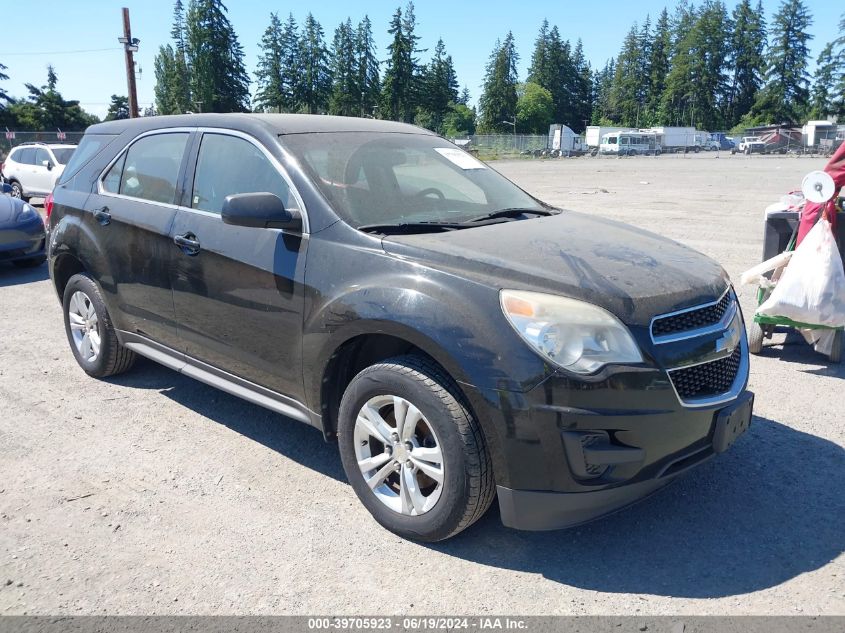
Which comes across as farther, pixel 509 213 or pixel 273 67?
pixel 273 67

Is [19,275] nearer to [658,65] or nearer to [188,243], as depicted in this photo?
[188,243]

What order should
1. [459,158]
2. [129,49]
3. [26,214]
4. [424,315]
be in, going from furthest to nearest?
1. [129,49]
2. [26,214]
3. [459,158]
4. [424,315]

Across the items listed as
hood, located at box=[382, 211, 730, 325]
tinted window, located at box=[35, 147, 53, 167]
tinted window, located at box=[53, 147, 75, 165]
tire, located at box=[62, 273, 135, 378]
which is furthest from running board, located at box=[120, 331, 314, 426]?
tinted window, located at box=[35, 147, 53, 167]

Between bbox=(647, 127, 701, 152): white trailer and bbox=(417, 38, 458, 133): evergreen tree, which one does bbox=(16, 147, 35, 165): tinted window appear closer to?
bbox=(647, 127, 701, 152): white trailer

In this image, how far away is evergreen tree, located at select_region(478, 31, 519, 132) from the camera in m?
120

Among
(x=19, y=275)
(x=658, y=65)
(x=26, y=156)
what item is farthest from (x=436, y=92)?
(x=19, y=275)

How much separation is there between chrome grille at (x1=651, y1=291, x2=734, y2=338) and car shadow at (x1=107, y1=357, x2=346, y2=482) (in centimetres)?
185

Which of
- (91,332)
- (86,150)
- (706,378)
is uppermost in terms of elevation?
(86,150)

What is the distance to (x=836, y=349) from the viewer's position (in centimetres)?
545

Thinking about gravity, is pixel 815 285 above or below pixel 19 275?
above

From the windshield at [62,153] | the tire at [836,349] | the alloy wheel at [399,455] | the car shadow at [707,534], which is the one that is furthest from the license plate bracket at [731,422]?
the windshield at [62,153]

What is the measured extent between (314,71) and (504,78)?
107 feet

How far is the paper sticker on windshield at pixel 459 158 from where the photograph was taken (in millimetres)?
4449

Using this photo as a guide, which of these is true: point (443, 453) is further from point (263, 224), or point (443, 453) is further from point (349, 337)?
point (263, 224)
